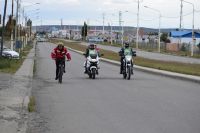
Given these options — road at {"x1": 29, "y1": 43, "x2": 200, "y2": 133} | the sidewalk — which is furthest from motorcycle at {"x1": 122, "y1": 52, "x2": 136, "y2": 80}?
the sidewalk

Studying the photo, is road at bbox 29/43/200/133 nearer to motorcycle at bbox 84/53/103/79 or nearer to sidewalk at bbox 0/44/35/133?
sidewalk at bbox 0/44/35/133

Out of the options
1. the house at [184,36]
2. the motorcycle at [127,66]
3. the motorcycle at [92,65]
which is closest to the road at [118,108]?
the motorcycle at [127,66]

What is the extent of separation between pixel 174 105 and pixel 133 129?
4.12 m

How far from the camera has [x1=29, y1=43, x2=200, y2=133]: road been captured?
11039mm

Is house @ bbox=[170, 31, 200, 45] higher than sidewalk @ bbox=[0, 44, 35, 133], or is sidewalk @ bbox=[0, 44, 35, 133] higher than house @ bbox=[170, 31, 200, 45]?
house @ bbox=[170, 31, 200, 45]

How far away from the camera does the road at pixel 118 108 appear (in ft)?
36.2

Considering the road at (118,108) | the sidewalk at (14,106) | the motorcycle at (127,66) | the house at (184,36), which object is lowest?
the road at (118,108)

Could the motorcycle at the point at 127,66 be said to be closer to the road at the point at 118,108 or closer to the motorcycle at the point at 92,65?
the motorcycle at the point at 92,65

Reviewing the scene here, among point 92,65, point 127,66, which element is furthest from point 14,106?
point 127,66

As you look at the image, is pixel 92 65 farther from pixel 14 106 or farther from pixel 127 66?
pixel 14 106

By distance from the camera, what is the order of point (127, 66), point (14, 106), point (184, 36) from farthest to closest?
1. point (184, 36)
2. point (127, 66)
3. point (14, 106)

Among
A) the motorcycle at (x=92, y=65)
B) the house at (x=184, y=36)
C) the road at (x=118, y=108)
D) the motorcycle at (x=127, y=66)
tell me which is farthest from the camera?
the house at (x=184, y=36)

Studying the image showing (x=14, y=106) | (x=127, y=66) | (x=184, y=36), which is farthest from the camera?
(x=184, y=36)

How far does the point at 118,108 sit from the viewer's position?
14.1 m
